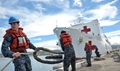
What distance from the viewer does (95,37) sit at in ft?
100

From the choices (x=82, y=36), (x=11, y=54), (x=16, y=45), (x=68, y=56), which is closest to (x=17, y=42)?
(x=16, y=45)

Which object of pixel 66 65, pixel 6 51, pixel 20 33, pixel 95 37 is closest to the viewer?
pixel 6 51

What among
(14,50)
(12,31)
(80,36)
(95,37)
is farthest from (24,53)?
(95,37)

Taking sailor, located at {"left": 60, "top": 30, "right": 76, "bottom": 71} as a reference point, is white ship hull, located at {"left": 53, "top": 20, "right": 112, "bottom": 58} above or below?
above

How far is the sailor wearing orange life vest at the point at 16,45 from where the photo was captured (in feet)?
14.5

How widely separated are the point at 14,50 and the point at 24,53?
8.8 inches

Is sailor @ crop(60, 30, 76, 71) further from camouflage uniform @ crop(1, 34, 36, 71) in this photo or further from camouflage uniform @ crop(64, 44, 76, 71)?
camouflage uniform @ crop(1, 34, 36, 71)

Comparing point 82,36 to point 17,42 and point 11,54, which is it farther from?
point 11,54

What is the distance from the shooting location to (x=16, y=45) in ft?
14.9

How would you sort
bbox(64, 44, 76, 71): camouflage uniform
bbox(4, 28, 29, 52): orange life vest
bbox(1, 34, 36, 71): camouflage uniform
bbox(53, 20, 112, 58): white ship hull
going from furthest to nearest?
bbox(53, 20, 112, 58): white ship hull
bbox(64, 44, 76, 71): camouflage uniform
bbox(4, 28, 29, 52): orange life vest
bbox(1, 34, 36, 71): camouflage uniform

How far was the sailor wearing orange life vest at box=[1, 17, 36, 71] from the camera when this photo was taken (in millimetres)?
4414

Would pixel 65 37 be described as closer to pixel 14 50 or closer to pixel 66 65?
pixel 66 65

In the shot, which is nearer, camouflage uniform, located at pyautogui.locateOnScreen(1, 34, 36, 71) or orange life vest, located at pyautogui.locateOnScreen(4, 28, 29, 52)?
camouflage uniform, located at pyautogui.locateOnScreen(1, 34, 36, 71)

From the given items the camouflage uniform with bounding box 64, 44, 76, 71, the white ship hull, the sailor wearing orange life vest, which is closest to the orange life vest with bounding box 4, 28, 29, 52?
the sailor wearing orange life vest
